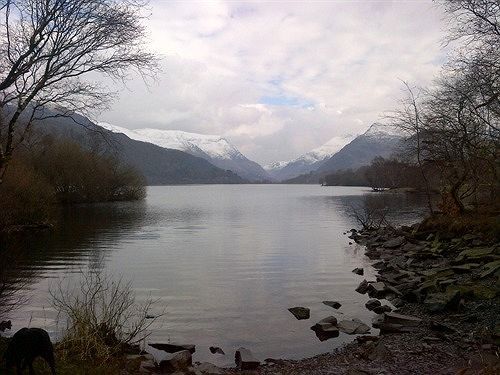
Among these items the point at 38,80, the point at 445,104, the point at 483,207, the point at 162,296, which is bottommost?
the point at 162,296

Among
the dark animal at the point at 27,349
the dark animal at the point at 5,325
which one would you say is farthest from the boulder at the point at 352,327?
the dark animal at the point at 5,325

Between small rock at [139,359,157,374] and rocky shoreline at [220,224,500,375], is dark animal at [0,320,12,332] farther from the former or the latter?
rocky shoreline at [220,224,500,375]

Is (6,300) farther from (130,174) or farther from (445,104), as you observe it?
(130,174)

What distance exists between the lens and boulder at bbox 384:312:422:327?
46.8 ft

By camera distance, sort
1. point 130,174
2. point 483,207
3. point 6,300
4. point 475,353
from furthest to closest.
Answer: point 130,174 < point 483,207 < point 6,300 < point 475,353

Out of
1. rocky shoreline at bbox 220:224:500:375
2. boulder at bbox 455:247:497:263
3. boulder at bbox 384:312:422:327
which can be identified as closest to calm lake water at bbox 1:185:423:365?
rocky shoreline at bbox 220:224:500:375

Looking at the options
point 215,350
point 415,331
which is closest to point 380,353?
point 415,331

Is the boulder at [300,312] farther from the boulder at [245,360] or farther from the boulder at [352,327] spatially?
the boulder at [245,360]

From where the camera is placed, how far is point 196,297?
1964 cm

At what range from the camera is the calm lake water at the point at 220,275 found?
14914 mm

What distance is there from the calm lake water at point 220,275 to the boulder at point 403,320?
1619 mm

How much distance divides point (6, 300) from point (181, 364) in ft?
30.2

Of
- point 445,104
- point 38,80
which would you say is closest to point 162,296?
point 38,80

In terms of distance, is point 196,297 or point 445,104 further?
point 445,104
